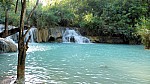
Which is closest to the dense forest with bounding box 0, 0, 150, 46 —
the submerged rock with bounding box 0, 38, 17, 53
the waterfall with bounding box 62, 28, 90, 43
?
the waterfall with bounding box 62, 28, 90, 43

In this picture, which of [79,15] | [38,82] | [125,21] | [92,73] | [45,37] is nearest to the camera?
[38,82]

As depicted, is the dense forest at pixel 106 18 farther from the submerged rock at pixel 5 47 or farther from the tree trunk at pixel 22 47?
the tree trunk at pixel 22 47

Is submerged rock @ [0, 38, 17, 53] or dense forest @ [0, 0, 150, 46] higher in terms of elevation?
dense forest @ [0, 0, 150, 46]

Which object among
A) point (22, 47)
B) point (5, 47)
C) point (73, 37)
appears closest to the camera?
point (22, 47)

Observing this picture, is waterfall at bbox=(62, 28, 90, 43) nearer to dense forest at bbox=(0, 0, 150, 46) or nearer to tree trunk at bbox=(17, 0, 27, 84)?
dense forest at bbox=(0, 0, 150, 46)

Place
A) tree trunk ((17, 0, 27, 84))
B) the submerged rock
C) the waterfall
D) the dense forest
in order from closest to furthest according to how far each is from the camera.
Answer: tree trunk ((17, 0, 27, 84)) < the submerged rock < the waterfall < the dense forest

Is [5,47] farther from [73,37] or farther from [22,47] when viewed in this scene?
[73,37]

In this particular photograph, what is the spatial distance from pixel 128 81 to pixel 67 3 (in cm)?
4164

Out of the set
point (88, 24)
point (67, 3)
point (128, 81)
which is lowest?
point (128, 81)

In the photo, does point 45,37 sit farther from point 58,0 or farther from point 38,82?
point 38,82

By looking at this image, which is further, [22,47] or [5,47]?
[5,47]

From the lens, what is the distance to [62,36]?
3991 cm

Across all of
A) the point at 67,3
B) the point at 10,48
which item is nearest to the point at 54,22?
the point at 67,3

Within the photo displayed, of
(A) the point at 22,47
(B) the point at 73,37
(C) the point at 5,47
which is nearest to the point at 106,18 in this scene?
(B) the point at 73,37
